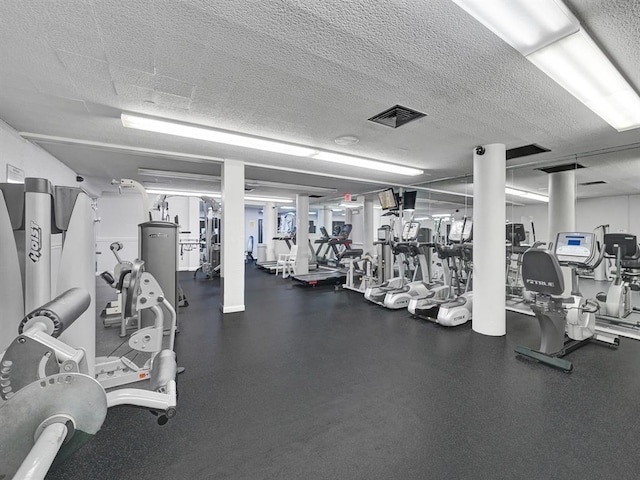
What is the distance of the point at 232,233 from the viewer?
4.62 metres

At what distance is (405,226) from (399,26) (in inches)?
157

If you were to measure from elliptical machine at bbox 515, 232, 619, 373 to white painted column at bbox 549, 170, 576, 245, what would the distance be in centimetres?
132

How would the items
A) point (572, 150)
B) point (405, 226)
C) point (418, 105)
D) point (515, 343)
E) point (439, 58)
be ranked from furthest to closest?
point (405, 226) → point (572, 150) → point (515, 343) → point (418, 105) → point (439, 58)

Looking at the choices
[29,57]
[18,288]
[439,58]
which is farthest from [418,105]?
[18,288]

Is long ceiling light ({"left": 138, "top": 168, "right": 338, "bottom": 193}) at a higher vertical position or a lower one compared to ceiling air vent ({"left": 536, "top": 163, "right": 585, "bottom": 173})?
higher

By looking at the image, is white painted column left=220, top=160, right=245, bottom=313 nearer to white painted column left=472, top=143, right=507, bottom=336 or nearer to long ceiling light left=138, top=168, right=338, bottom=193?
long ceiling light left=138, top=168, right=338, bottom=193

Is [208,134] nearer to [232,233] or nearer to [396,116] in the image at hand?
[232,233]

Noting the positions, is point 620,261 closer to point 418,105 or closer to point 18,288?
point 418,105

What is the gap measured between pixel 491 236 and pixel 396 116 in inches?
80.8

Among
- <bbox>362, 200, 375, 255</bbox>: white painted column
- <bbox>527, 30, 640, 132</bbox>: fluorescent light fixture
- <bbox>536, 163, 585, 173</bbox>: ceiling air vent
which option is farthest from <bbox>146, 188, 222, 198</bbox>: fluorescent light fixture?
<bbox>527, 30, 640, 132</bbox>: fluorescent light fixture

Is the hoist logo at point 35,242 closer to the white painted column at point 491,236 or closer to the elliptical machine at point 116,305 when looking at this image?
the elliptical machine at point 116,305

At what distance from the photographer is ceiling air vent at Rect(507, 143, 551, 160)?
3.91 m

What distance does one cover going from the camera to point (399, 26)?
1644mm

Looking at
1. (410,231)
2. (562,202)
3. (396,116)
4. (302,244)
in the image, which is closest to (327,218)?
(302,244)
